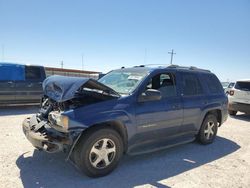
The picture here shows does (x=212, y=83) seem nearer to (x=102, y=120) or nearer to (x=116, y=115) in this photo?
(x=116, y=115)

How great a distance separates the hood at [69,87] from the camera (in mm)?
3953

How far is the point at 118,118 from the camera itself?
412cm

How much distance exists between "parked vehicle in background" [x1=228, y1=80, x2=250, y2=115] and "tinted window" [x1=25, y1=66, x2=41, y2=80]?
8571mm

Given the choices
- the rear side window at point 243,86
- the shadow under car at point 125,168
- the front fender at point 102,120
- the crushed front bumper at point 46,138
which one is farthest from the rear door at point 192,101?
the rear side window at point 243,86

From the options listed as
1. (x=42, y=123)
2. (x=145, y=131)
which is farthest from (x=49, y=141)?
(x=145, y=131)

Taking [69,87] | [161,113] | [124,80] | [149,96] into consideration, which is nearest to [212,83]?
[161,113]

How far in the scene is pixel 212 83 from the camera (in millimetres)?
6531

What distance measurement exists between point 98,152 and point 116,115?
662 mm

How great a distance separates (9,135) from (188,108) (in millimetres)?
4487

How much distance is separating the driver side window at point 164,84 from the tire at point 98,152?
59.5 inches

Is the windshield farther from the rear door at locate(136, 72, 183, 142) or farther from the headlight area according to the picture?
the headlight area

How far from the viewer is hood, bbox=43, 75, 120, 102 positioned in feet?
13.0

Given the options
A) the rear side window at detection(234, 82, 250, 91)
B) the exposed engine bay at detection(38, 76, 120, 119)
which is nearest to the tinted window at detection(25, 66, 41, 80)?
the exposed engine bay at detection(38, 76, 120, 119)

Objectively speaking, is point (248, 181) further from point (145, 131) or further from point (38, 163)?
point (38, 163)
